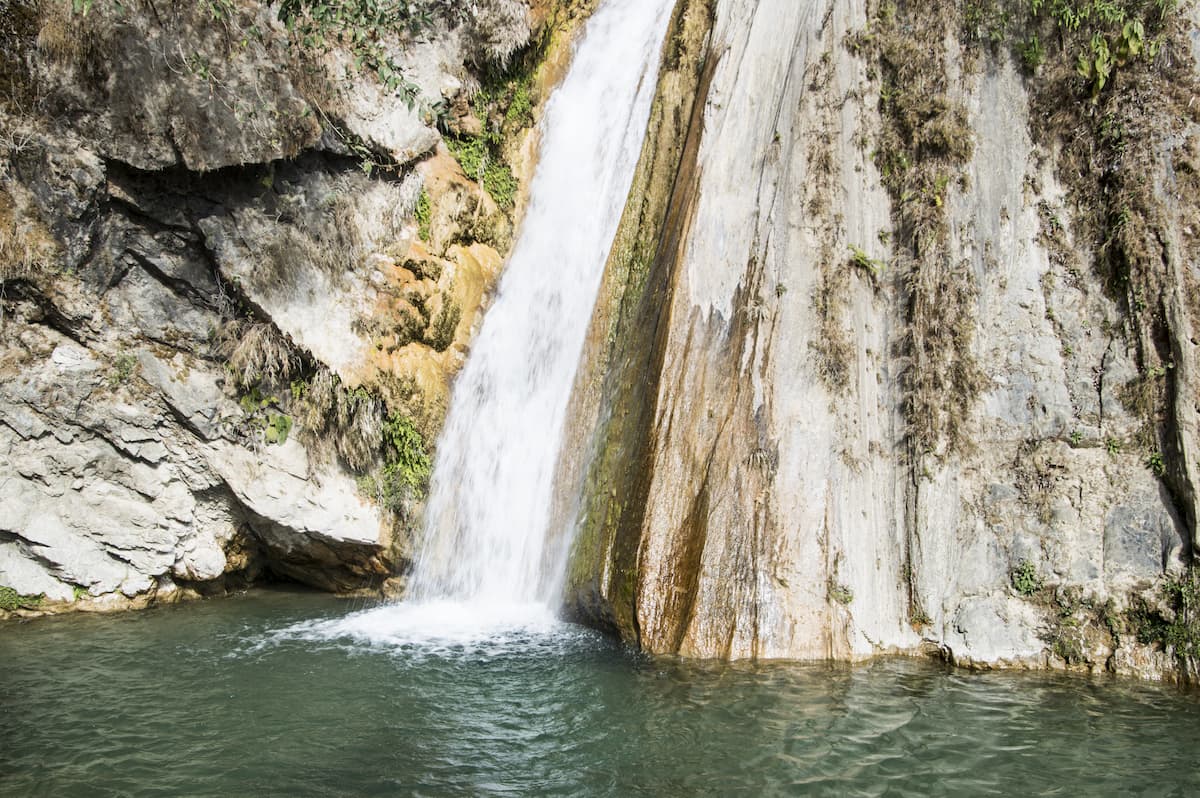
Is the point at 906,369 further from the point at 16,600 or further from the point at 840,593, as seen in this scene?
the point at 16,600

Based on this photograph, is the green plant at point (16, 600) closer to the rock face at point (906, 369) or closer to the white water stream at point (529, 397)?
the white water stream at point (529, 397)

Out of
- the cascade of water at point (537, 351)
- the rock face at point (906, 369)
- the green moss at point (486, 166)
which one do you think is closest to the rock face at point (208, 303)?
the cascade of water at point (537, 351)

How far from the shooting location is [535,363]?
9.66 meters

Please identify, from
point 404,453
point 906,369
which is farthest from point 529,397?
point 906,369

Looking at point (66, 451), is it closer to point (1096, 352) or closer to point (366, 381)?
point (366, 381)

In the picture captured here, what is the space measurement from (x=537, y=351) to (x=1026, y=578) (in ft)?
18.5

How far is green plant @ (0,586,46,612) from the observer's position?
846cm

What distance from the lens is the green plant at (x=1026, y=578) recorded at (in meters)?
6.91

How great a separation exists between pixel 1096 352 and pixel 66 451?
1024cm

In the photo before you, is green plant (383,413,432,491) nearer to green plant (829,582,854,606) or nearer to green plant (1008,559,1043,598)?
green plant (829,582,854,606)

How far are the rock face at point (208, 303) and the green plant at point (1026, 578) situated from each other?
6.31 metres

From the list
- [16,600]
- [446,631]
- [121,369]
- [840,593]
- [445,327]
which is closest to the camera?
[840,593]

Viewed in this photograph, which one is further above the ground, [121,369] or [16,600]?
[121,369]

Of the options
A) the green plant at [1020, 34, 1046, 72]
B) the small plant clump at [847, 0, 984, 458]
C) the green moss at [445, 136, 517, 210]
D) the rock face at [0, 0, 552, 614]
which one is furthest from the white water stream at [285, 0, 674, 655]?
the green plant at [1020, 34, 1046, 72]
